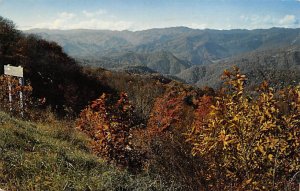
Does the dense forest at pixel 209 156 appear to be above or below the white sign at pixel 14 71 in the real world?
below

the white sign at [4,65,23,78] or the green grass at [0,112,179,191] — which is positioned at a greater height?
the white sign at [4,65,23,78]

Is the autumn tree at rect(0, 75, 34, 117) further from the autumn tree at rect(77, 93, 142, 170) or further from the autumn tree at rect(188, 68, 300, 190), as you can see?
the autumn tree at rect(188, 68, 300, 190)

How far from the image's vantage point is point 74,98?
108 ft

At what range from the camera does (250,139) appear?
21.1 feet

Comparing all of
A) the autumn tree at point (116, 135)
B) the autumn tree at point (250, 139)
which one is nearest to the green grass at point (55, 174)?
the autumn tree at point (250, 139)

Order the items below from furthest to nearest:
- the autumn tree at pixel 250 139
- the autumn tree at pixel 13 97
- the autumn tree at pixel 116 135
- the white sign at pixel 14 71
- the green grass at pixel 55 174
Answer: the autumn tree at pixel 13 97 < the white sign at pixel 14 71 < the autumn tree at pixel 116 135 < the autumn tree at pixel 250 139 < the green grass at pixel 55 174

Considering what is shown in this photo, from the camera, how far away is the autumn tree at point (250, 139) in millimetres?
6406

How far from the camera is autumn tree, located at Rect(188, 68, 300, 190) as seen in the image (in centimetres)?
641

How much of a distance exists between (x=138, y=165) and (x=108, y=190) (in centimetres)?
381

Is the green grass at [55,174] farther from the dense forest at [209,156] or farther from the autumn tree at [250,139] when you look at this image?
the autumn tree at [250,139]

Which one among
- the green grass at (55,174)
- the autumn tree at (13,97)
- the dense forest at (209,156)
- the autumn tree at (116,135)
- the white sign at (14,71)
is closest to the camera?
the green grass at (55,174)

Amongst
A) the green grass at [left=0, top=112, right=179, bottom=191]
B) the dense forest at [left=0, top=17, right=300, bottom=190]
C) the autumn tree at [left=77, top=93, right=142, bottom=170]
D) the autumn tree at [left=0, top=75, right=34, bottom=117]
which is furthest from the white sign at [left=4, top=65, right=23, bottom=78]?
the green grass at [left=0, top=112, right=179, bottom=191]

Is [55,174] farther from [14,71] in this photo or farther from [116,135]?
[14,71]

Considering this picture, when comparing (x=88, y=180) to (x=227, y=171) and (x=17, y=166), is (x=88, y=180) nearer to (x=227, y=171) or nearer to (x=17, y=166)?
(x=17, y=166)
